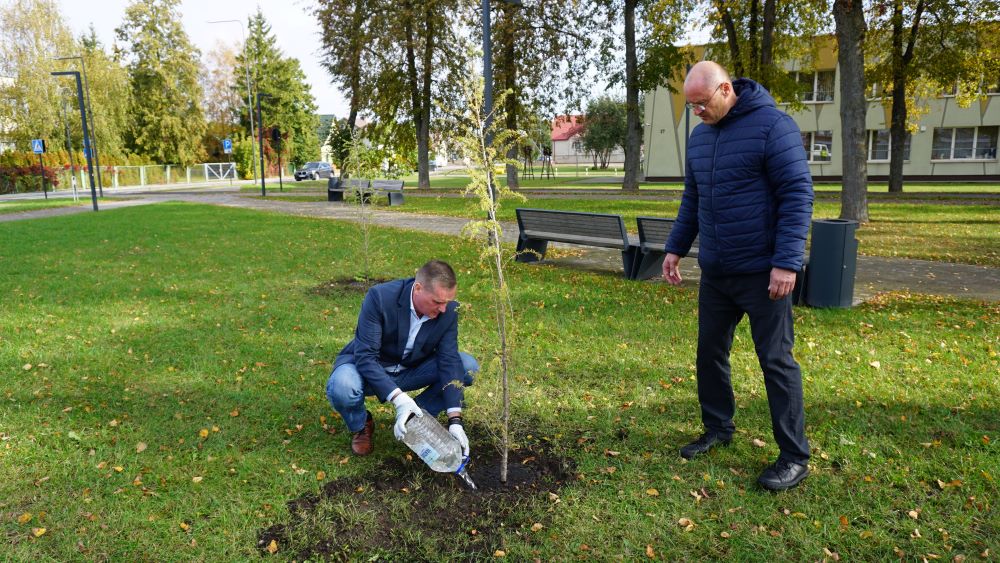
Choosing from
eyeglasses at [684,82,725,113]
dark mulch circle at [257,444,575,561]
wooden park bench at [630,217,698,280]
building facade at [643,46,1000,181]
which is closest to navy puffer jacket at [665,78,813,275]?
eyeglasses at [684,82,725,113]

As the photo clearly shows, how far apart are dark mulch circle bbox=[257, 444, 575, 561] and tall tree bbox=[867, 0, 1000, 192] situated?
70.8 feet

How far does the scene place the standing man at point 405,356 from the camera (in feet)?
11.2

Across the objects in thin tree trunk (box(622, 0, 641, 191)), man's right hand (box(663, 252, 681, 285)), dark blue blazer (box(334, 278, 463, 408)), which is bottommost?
dark blue blazer (box(334, 278, 463, 408))

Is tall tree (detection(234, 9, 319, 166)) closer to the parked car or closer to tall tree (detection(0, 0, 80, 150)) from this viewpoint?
the parked car

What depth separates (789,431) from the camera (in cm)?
340

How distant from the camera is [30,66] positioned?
41281 mm

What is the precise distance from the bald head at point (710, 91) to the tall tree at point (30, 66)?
4806 centimetres

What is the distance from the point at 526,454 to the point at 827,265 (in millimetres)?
4523

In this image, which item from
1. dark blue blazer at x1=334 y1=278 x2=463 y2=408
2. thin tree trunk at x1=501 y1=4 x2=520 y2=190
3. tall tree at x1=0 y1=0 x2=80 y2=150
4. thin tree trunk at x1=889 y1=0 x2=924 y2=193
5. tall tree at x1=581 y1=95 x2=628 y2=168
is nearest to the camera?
dark blue blazer at x1=334 y1=278 x2=463 y2=408

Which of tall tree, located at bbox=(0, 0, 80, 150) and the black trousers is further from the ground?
tall tree, located at bbox=(0, 0, 80, 150)

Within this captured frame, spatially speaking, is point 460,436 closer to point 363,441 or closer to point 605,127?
point 363,441

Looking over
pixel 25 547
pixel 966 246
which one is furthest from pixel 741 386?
pixel 966 246

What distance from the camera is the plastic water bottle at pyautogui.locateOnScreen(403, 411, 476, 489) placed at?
3.36 meters

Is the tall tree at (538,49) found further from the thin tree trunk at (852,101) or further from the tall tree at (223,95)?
the tall tree at (223,95)
